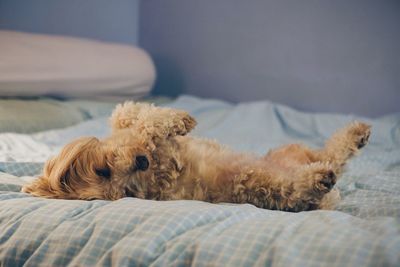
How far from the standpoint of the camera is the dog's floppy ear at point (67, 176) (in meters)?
1.34

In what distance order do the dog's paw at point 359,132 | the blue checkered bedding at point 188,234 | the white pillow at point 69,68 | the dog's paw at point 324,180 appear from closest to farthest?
the blue checkered bedding at point 188,234 < the dog's paw at point 324,180 < the dog's paw at point 359,132 < the white pillow at point 69,68

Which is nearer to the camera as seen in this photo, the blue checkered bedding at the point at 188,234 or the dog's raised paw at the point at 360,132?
the blue checkered bedding at the point at 188,234

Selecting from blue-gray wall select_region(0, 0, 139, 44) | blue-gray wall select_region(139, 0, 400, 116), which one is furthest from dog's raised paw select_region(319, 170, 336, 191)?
blue-gray wall select_region(0, 0, 139, 44)

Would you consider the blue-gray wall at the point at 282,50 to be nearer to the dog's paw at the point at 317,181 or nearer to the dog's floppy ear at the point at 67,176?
the dog's paw at the point at 317,181

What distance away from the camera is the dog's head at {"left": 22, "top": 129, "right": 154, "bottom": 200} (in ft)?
4.42

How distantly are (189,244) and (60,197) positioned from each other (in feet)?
1.64

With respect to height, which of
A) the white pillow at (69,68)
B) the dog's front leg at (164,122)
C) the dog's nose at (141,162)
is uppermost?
the dog's front leg at (164,122)

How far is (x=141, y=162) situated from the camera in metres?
1.38

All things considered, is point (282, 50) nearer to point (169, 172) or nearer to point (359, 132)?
point (359, 132)

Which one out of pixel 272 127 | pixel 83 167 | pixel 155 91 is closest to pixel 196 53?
pixel 155 91

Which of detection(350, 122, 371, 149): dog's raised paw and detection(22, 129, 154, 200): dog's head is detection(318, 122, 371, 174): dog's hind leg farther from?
detection(22, 129, 154, 200): dog's head

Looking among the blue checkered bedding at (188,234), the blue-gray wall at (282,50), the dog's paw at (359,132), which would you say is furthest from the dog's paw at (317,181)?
the blue-gray wall at (282,50)

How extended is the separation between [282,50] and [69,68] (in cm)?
129

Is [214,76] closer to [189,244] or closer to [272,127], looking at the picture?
[272,127]
